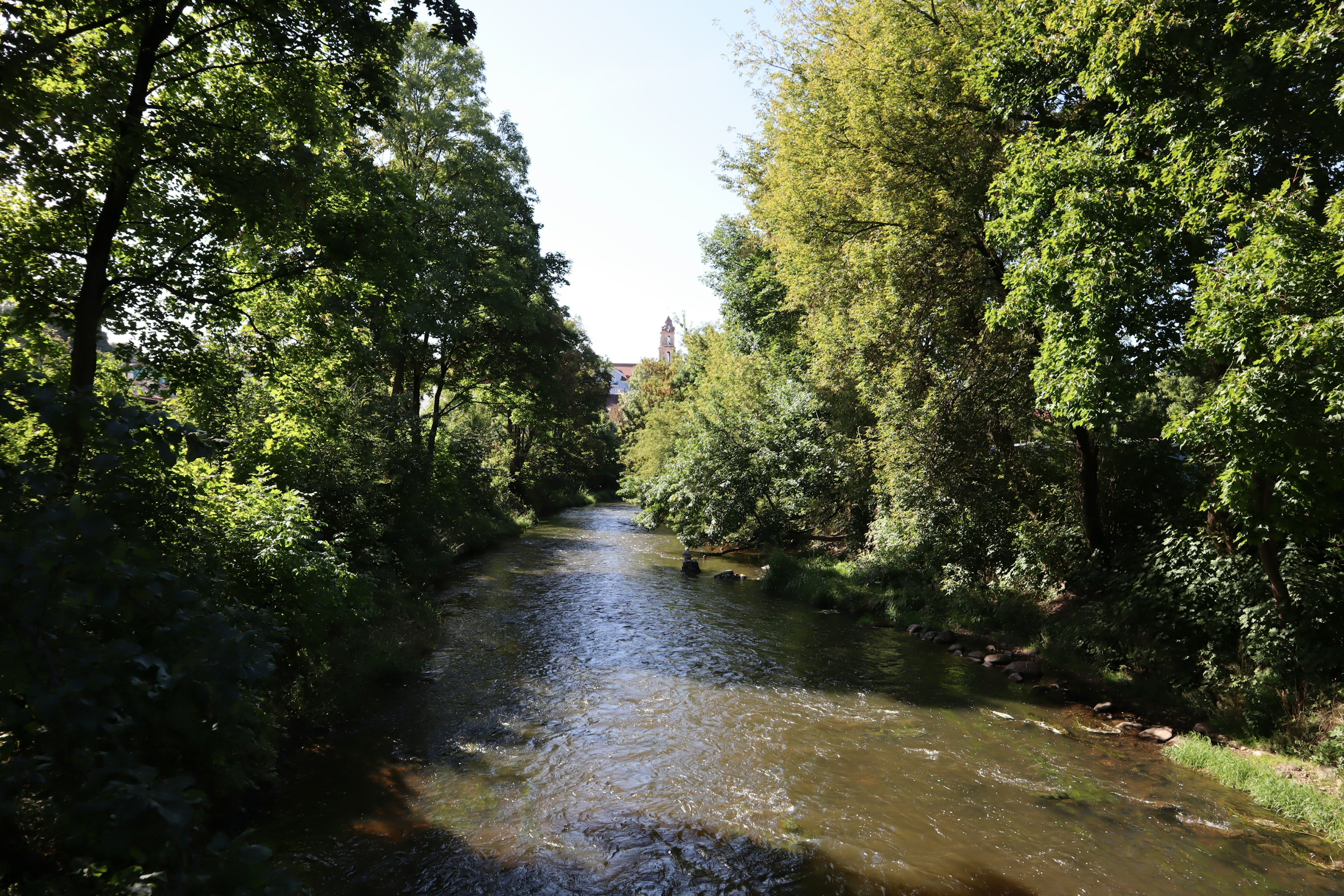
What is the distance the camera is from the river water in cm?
612

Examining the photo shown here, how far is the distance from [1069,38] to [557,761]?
480 inches

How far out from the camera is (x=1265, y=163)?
28.5 ft

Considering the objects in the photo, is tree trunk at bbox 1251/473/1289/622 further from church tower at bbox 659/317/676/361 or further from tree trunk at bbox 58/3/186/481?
church tower at bbox 659/317/676/361

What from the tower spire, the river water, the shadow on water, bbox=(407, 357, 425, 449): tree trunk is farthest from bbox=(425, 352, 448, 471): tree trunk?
the tower spire

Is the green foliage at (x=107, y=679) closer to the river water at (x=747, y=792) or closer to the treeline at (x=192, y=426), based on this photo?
the treeline at (x=192, y=426)

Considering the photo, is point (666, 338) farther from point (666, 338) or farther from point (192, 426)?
point (192, 426)

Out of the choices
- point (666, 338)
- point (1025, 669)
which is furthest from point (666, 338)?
point (1025, 669)

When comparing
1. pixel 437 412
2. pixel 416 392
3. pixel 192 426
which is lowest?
pixel 192 426

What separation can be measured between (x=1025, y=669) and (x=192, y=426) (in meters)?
12.5

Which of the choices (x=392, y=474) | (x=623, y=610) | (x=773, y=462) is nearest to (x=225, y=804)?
(x=392, y=474)

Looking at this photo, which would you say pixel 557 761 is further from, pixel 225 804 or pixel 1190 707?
pixel 1190 707

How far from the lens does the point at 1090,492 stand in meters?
12.5

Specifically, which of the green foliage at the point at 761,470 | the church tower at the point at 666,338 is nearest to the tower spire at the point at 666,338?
the church tower at the point at 666,338

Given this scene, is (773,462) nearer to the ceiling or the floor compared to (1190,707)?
nearer to the ceiling
